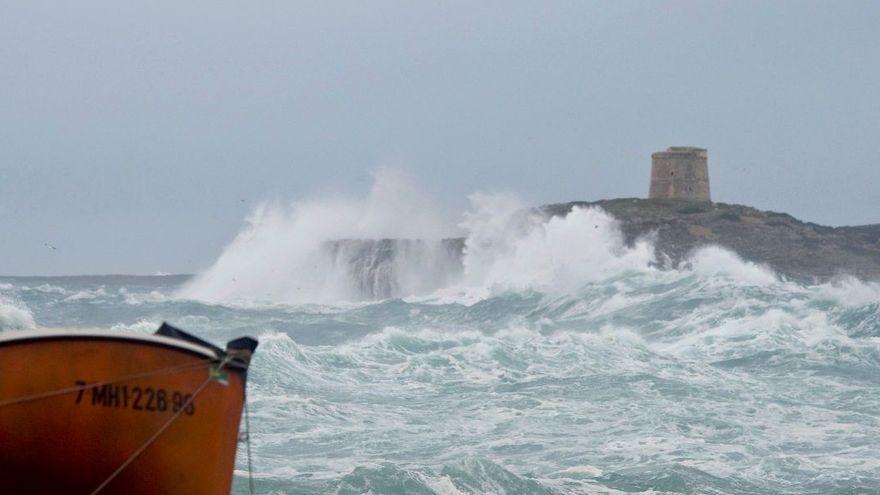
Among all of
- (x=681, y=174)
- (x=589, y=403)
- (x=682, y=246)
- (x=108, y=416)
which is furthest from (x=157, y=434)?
A: (x=681, y=174)

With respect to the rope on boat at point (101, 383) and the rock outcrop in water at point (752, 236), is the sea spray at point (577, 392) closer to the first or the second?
the rope on boat at point (101, 383)

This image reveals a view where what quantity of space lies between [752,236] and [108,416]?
52.4 meters

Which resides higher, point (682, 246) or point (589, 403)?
point (682, 246)


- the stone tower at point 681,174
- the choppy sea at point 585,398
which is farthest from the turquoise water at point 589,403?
the stone tower at point 681,174

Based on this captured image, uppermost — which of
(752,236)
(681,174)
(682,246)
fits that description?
(681,174)

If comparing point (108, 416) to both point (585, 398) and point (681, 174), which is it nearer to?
point (585, 398)

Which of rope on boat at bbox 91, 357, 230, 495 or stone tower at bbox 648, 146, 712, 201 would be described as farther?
stone tower at bbox 648, 146, 712, 201

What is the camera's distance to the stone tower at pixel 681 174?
2608 inches

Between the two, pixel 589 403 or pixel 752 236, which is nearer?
pixel 589 403

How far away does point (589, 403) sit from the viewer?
16.3 metres

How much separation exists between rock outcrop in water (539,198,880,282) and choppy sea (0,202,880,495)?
69.4 feet

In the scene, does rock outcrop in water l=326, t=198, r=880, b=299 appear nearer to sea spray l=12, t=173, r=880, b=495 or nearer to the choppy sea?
sea spray l=12, t=173, r=880, b=495

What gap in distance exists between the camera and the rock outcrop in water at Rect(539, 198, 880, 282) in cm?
5450

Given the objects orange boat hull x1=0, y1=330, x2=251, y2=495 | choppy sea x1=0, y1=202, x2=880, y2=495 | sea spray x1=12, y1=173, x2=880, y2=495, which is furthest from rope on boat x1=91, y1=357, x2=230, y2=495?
sea spray x1=12, y1=173, x2=880, y2=495
